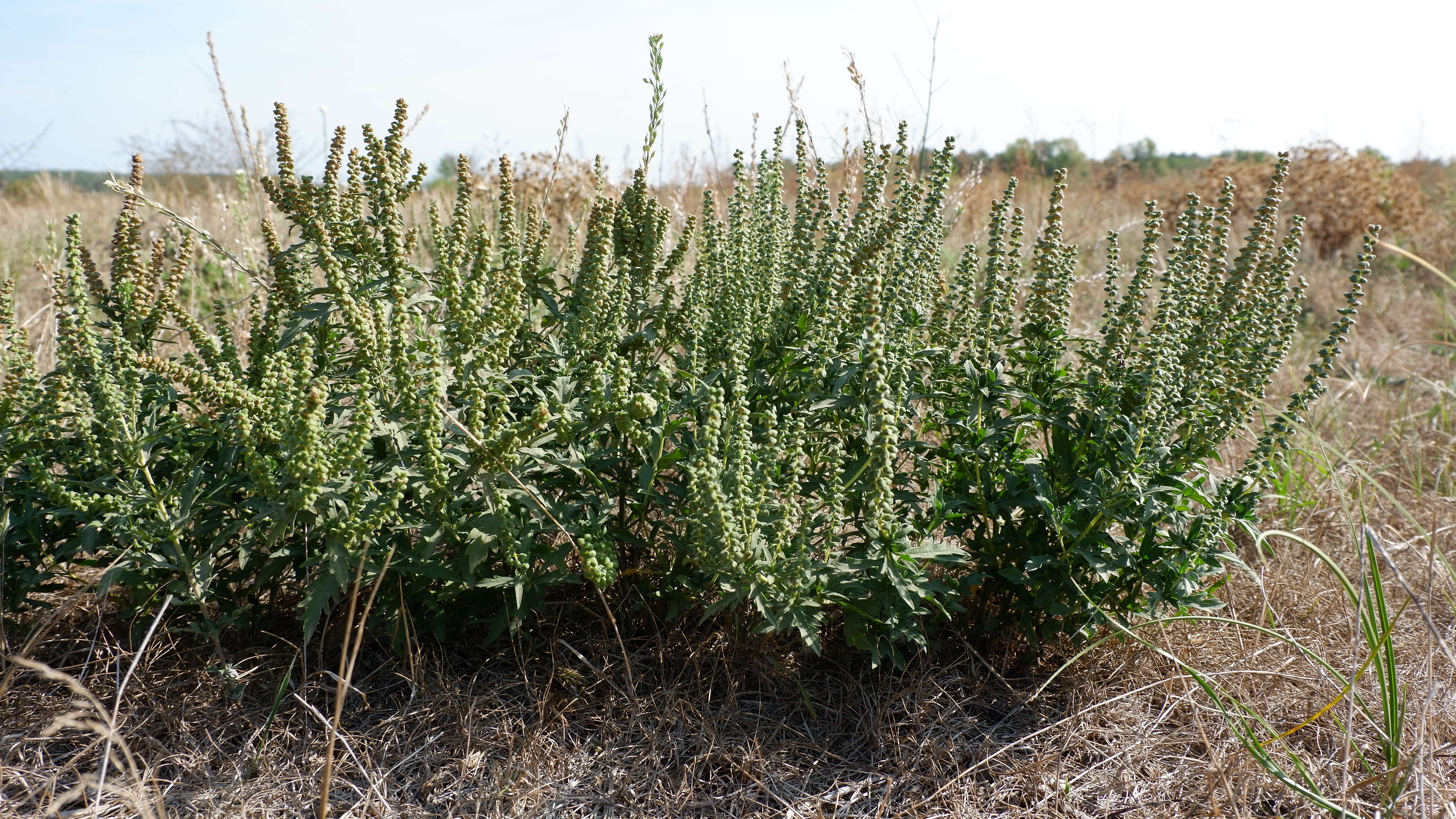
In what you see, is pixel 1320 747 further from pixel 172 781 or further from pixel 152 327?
pixel 152 327

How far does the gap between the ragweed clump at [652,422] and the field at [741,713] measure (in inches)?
6.5

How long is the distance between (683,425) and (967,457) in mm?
828

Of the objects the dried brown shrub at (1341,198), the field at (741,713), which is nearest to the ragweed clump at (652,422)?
the field at (741,713)

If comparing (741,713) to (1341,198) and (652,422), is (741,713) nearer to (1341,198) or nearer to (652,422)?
(652,422)

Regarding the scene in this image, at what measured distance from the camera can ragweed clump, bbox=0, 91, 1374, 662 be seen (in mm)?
2236

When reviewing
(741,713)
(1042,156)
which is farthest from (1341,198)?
(741,713)

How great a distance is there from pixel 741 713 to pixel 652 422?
98cm

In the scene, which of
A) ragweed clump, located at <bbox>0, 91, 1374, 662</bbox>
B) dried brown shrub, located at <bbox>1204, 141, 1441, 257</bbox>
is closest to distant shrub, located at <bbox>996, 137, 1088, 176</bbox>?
dried brown shrub, located at <bbox>1204, 141, 1441, 257</bbox>

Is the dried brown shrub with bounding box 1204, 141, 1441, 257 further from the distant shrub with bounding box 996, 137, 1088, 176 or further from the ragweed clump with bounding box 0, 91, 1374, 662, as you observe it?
the ragweed clump with bounding box 0, 91, 1374, 662

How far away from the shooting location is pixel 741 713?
272cm

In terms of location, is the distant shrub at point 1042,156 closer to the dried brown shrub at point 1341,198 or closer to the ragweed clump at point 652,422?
the dried brown shrub at point 1341,198

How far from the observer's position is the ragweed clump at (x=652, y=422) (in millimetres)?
2236

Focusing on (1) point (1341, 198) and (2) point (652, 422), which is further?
(1) point (1341, 198)

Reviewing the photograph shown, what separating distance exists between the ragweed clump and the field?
0.16 meters
